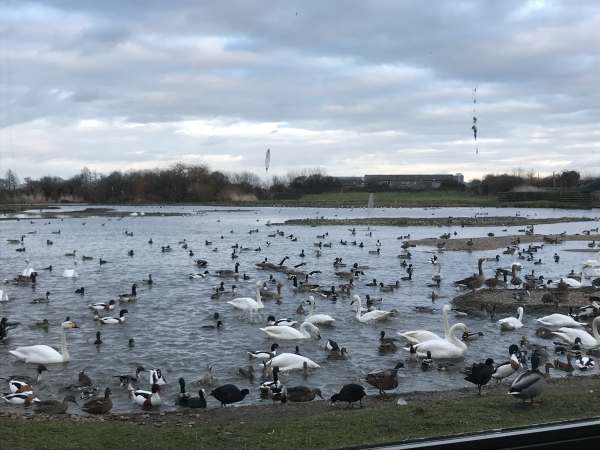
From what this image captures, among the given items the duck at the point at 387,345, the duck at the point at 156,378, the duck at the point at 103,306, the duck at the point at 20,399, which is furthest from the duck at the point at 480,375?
the duck at the point at 103,306

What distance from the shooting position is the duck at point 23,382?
35.1ft

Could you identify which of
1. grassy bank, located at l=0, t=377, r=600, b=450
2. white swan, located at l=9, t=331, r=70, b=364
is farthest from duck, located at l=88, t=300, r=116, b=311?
grassy bank, located at l=0, t=377, r=600, b=450

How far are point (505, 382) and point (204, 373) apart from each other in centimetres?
Answer: 568

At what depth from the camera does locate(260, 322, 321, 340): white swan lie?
51.0 feet

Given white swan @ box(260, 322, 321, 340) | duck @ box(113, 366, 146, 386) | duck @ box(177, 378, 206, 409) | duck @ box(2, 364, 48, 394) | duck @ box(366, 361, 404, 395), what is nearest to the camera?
duck @ box(177, 378, 206, 409)

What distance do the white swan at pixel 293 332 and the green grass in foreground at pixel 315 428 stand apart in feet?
19.2

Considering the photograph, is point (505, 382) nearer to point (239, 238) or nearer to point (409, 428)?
point (409, 428)

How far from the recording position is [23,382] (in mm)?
11656

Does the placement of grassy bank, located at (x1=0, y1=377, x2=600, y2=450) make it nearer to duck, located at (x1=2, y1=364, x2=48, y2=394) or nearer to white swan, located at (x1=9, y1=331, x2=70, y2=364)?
duck, located at (x1=2, y1=364, x2=48, y2=394)

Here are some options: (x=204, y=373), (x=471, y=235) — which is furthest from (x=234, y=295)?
(x=471, y=235)

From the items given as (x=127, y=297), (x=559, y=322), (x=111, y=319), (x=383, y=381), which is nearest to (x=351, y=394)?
(x=383, y=381)

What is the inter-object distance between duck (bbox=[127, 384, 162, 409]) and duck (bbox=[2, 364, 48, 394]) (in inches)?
71.5

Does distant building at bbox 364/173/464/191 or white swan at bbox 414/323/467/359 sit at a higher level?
distant building at bbox 364/173/464/191

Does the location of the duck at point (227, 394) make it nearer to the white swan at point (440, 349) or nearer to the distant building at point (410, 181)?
the white swan at point (440, 349)
